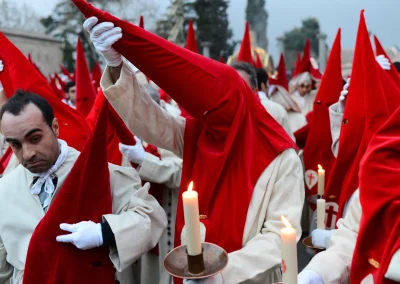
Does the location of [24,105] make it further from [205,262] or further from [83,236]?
[205,262]

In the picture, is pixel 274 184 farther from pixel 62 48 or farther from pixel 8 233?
pixel 62 48

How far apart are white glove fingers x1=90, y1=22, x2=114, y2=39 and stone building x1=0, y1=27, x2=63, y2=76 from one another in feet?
71.1

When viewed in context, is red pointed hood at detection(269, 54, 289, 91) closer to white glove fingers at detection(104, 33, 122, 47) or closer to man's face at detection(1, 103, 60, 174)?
man's face at detection(1, 103, 60, 174)

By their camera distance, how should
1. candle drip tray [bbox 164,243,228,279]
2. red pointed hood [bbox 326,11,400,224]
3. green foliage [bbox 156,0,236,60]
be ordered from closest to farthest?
1. candle drip tray [bbox 164,243,228,279]
2. red pointed hood [bbox 326,11,400,224]
3. green foliage [bbox 156,0,236,60]

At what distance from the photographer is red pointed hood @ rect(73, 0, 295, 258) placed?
6.36 feet

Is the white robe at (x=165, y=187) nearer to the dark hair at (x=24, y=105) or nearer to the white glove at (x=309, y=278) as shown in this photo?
the dark hair at (x=24, y=105)

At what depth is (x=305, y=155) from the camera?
458 centimetres

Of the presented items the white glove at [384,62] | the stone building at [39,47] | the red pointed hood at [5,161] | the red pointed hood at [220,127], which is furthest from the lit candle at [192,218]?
the stone building at [39,47]

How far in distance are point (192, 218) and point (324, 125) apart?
3.38m

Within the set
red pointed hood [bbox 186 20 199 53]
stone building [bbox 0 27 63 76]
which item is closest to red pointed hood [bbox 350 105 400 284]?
red pointed hood [bbox 186 20 199 53]

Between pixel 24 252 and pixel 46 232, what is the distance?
227 millimetres

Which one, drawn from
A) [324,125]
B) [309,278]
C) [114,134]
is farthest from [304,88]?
[309,278]

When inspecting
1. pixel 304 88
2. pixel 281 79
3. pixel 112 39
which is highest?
pixel 112 39

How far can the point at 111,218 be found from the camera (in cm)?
202
